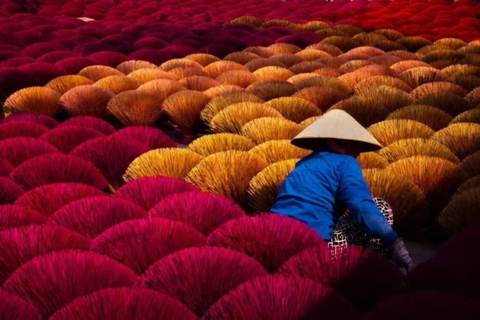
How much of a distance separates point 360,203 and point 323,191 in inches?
6.5

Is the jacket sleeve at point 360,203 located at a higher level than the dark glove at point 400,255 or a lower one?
higher

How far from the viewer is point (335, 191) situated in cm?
225

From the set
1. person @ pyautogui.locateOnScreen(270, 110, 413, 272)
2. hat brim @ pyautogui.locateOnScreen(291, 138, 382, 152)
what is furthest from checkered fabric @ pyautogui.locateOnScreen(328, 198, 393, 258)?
hat brim @ pyautogui.locateOnScreen(291, 138, 382, 152)

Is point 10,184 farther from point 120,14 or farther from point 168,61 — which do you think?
point 120,14

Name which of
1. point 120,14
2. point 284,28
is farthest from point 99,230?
point 120,14

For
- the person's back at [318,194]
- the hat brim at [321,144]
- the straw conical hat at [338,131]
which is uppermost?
the straw conical hat at [338,131]

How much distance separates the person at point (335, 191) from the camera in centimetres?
208

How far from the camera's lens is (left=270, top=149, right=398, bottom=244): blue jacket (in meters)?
2.18

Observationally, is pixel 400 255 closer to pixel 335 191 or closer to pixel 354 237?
pixel 354 237

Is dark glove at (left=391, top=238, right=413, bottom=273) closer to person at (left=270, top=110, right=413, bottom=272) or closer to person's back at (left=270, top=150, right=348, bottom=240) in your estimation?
person at (left=270, top=110, right=413, bottom=272)

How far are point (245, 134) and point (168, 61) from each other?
65.9 inches

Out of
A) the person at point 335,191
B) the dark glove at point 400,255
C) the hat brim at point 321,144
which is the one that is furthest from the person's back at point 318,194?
the dark glove at point 400,255

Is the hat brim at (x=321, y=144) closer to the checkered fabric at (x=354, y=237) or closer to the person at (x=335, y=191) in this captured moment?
the person at (x=335, y=191)

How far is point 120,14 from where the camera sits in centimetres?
738
